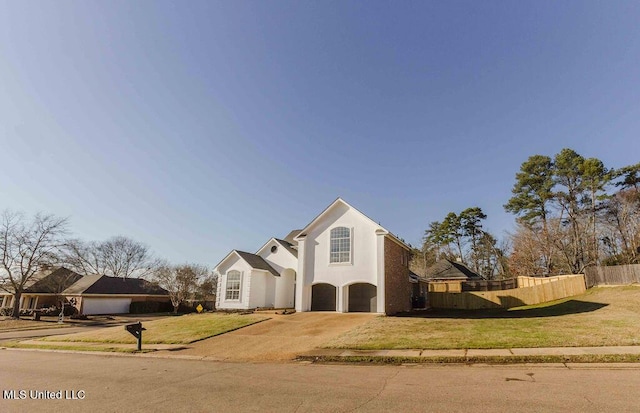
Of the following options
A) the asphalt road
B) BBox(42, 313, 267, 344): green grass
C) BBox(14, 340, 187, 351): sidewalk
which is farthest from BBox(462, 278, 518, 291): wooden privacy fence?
BBox(14, 340, 187, 351): sidewalk

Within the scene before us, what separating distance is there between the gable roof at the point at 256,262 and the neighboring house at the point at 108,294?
26.6m

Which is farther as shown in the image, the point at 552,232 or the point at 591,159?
the point at 552,232

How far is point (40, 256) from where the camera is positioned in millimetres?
39875

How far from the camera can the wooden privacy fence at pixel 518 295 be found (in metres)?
30.0

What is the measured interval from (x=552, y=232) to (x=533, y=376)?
41296mm

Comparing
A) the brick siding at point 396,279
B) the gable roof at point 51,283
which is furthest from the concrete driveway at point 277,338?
the gable roof at point 51,283

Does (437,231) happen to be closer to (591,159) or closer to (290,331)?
(591,159)

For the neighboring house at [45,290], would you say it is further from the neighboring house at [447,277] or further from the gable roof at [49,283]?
the neighboring house at [447,277]

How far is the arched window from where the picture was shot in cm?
2497

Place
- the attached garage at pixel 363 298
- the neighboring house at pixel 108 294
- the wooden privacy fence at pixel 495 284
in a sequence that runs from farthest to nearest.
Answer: the neighboring house at pixel 108 294 → the wooden privacy fence at pixel 495 284 → the attached garage at pixel 363 298

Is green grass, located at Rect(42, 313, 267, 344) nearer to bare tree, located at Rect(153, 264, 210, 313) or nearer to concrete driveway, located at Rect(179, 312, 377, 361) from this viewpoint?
concrete driveway, located at Rect(179, 312, 377, 361)

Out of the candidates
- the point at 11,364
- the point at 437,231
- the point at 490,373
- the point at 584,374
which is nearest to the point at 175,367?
the point at 11,364

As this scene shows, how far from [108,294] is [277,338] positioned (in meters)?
39.4

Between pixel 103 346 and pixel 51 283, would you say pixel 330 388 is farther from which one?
pixel 51 283
